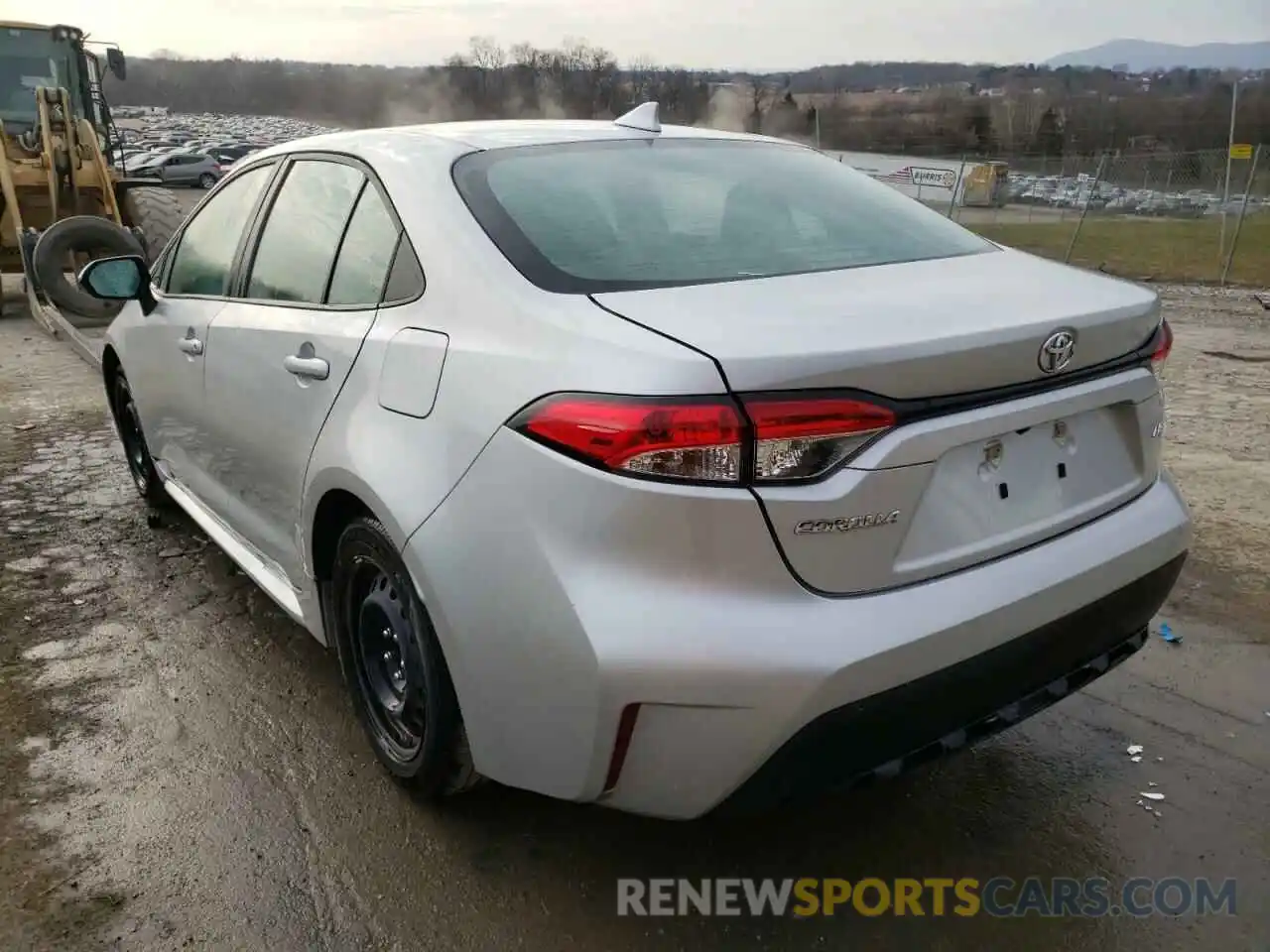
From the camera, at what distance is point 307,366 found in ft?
8.70

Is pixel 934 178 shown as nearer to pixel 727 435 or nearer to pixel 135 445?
pixel 135 445

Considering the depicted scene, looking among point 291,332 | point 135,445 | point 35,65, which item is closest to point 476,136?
point 291,332

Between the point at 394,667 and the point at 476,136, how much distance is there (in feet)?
4.65

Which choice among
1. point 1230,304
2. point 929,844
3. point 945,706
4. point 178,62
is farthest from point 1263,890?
point 178,62

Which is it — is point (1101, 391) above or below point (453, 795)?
above

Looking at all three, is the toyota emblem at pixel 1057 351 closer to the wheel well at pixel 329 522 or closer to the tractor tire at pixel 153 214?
the wheel well at pixel 329 522

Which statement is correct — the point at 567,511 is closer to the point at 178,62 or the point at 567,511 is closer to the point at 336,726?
the point at 336,726

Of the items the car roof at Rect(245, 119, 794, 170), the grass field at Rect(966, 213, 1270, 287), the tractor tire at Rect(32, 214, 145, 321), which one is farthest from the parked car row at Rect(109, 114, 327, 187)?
the car roof at Rect(245, 119, 794, 170)

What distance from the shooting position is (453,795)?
261cm

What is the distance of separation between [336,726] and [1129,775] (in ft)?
7.34

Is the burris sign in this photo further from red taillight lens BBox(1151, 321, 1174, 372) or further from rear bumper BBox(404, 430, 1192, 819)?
rear bumper BBox(404, 430, 1192, 819)

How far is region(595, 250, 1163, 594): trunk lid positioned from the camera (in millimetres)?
1828

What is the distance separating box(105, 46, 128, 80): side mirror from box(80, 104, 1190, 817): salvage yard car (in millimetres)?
10211

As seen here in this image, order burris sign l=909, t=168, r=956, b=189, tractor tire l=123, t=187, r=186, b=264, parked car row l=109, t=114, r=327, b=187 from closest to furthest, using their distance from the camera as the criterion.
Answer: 1. tractor tire l=123, t=187, r=186, b=264
2. burris sign l=909, t=168, r=956, b=189
3. parked car row l=109, t=114, r=327, b=187
